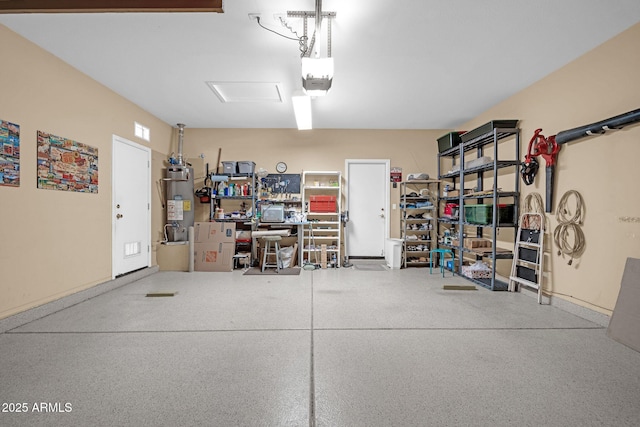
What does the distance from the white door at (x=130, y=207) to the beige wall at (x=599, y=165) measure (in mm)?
6345

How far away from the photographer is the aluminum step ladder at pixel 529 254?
3.71 m

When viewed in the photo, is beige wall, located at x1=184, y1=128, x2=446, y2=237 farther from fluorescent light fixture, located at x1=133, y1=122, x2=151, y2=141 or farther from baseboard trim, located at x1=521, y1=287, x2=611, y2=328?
baseboard trim, located at x1=521, y1=287, x2=611, y2=328

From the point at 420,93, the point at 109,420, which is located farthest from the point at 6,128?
the point at 420,93

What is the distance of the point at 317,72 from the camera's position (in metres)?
2.86

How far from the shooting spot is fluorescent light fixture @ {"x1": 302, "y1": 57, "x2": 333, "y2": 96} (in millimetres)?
2816

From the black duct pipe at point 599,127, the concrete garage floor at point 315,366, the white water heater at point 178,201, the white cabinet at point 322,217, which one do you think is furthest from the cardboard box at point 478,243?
the white water heater at point 178,201

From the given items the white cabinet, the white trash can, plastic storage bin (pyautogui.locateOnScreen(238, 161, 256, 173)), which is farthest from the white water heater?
the white trash can

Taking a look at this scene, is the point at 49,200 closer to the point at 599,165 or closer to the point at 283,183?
the point at 283,183

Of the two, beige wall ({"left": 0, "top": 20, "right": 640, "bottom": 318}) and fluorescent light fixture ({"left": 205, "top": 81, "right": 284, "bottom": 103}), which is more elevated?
fluorescent light fixture ({"left": 205, "top": 81, "right": 284, "bottom": 103})

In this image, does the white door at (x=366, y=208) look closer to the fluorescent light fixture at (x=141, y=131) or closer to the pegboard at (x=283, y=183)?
the pegboard at (x=283, y=183)

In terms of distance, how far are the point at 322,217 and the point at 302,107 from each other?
9.06ft

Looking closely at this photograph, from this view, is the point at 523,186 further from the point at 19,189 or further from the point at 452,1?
the point at 19,189

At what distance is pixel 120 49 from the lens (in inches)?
127

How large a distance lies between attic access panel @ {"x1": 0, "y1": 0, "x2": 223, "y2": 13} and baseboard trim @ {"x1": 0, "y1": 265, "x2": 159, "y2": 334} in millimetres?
2795
